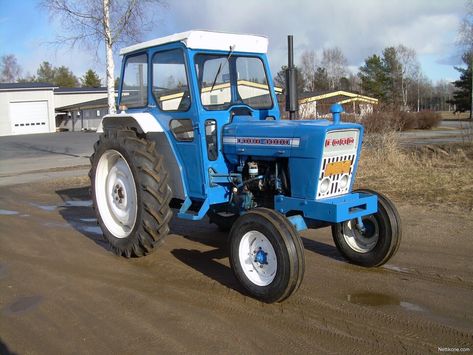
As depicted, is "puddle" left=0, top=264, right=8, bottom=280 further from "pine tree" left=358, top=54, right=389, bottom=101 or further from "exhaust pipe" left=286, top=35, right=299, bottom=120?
"pine tree" left=358, top=54, right=389, bottom=101

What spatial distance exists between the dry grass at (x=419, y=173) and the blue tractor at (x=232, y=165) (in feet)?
12.1

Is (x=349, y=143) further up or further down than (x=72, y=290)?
further up

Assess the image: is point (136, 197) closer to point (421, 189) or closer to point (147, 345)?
point (147, 345)

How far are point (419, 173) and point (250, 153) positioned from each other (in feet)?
21.8

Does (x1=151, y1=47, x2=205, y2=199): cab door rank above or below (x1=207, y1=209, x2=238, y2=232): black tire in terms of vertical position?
above

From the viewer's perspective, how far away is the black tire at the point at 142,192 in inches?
204

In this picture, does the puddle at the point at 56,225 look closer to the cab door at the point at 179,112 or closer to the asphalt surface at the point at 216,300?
the asphalt surface at the point at 216,300

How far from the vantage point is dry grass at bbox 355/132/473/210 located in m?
8.40

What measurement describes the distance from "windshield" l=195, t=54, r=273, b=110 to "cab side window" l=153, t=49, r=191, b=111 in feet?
0.58

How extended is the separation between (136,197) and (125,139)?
0.67 meters

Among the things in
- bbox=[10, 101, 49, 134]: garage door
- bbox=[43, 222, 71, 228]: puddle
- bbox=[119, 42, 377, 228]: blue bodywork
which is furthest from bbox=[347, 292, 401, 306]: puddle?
bbox=[10, 101, 49, 134]: garage door

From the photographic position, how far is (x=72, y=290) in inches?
188

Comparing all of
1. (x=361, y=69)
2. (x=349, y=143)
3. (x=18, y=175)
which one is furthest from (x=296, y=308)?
(x=361, y=69)

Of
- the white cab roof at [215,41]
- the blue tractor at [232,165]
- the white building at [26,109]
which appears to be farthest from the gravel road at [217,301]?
the white building at [26,109]
